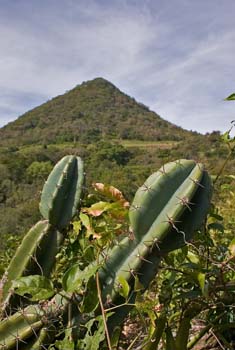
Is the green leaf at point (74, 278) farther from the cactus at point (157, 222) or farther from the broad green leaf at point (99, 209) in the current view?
the broad green leaf at point (99, 209)

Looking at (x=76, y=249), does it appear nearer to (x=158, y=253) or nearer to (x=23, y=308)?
(x=23, y=308)

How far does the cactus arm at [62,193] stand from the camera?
1.54 meters

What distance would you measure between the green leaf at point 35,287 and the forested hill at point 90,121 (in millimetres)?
74042

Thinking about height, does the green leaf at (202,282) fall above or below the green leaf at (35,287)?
below

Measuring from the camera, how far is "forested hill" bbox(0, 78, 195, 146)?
8325 centimetres

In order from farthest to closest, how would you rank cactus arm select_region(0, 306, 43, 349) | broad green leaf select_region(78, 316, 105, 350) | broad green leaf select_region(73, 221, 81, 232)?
broad green leaf select_region(73, 221, 81, 232)
cactus arm select_region(0, 306, 43, 349)
broad green leaf select_region(78, 316, 105, 350)

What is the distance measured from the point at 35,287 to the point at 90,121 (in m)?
92.8

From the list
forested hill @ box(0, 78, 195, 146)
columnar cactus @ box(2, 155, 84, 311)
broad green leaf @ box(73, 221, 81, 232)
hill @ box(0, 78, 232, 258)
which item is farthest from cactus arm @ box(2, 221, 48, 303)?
forested hill @ box(0, 78, 195, 146)

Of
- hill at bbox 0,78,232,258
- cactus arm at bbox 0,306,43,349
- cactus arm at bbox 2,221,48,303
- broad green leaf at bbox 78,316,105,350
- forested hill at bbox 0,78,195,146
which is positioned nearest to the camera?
broad green leaf at bbox 78,316,105,350

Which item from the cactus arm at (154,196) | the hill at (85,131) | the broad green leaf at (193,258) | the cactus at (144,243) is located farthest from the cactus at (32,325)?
the hill at (85,131)

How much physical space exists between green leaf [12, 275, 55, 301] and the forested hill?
7404 centimetres

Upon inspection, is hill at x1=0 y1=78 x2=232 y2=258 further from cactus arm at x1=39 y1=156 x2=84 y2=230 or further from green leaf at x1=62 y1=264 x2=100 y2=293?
green leaf at x1=62 y1=264 x2=100 y2=293

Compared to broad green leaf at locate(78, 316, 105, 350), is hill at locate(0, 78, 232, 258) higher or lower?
higher

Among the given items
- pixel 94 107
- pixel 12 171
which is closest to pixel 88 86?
pixel 94 107
